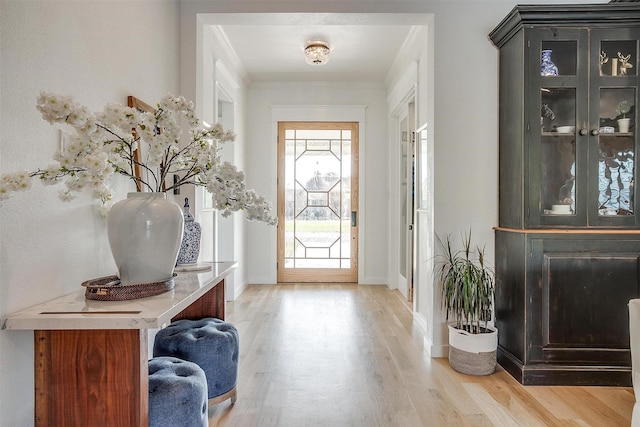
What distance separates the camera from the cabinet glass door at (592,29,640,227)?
2598mm

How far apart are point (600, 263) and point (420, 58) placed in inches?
86.7

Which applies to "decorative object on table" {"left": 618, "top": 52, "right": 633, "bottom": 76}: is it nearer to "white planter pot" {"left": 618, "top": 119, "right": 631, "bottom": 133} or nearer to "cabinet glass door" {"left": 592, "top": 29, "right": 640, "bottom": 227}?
"cabinet glass door" {"left": 592, "top": 29, "right": 640, "bottom": 227}

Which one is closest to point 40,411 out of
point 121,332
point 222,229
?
point 121,332

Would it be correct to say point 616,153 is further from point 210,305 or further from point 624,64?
point 210,305

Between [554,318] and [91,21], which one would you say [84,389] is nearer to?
[91,21]

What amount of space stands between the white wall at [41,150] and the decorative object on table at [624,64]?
3008mm

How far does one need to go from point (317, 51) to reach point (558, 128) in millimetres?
2363

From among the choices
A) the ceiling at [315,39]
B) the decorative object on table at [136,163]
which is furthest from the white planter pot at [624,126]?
the decorative object on table at [136,163]

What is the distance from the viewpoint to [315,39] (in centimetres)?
401

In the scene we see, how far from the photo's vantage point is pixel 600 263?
2.54m

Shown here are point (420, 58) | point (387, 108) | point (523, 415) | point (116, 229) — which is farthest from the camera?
point (387, 108)

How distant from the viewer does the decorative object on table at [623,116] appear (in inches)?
103

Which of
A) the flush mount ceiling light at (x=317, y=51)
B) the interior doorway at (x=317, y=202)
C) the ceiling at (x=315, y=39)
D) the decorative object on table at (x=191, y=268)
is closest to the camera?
the decorative object on table at (x=191, y=268)

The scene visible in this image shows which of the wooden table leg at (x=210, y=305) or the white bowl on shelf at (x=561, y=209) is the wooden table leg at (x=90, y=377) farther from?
the white bowl on shelf at (x=561, y=209)
